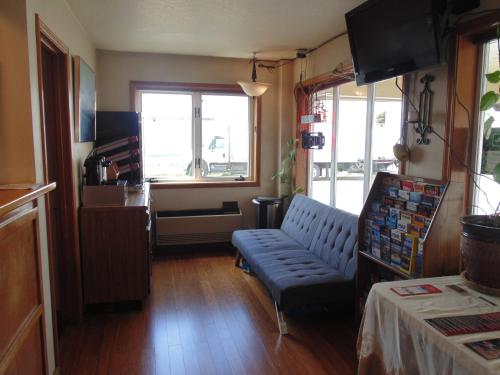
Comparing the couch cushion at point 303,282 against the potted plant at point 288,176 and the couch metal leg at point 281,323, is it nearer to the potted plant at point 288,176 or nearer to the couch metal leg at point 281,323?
the couch metal leg at point 281,323

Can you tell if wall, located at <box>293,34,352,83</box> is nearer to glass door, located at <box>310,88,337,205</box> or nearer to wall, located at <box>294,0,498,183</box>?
glass door, located at <box>310,88,337,205</box>

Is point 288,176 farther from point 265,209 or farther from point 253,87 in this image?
point 253,87

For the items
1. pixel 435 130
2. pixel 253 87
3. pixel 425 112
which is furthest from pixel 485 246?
pixel 253 87

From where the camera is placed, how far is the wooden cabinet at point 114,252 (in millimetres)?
2953

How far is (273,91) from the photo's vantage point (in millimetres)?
4832

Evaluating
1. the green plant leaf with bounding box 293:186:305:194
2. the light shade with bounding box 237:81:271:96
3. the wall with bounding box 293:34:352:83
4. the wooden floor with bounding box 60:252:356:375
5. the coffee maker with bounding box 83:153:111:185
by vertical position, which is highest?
the wall with bounding box 293:34:352:83

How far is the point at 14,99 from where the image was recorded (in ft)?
6.31

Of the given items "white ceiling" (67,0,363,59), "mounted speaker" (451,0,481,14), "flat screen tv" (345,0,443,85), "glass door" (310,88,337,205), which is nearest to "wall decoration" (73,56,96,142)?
"white ceiling" (67,0,363,59)

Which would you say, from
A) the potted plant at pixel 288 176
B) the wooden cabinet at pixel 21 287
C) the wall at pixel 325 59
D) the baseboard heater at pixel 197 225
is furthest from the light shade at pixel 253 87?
the wooden cabinet at pixel 21 287

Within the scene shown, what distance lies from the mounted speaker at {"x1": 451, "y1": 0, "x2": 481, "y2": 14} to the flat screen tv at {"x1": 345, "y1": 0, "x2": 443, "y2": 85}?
0.17m

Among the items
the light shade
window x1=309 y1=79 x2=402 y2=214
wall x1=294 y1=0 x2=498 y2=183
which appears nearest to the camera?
wall x1=294 y1=0 x2=498 y2=183

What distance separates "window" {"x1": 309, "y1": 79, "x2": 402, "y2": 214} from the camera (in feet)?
10.2

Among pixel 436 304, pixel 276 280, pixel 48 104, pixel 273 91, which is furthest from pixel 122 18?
pixel 436 304

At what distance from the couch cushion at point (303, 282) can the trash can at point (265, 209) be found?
151 centimetres
